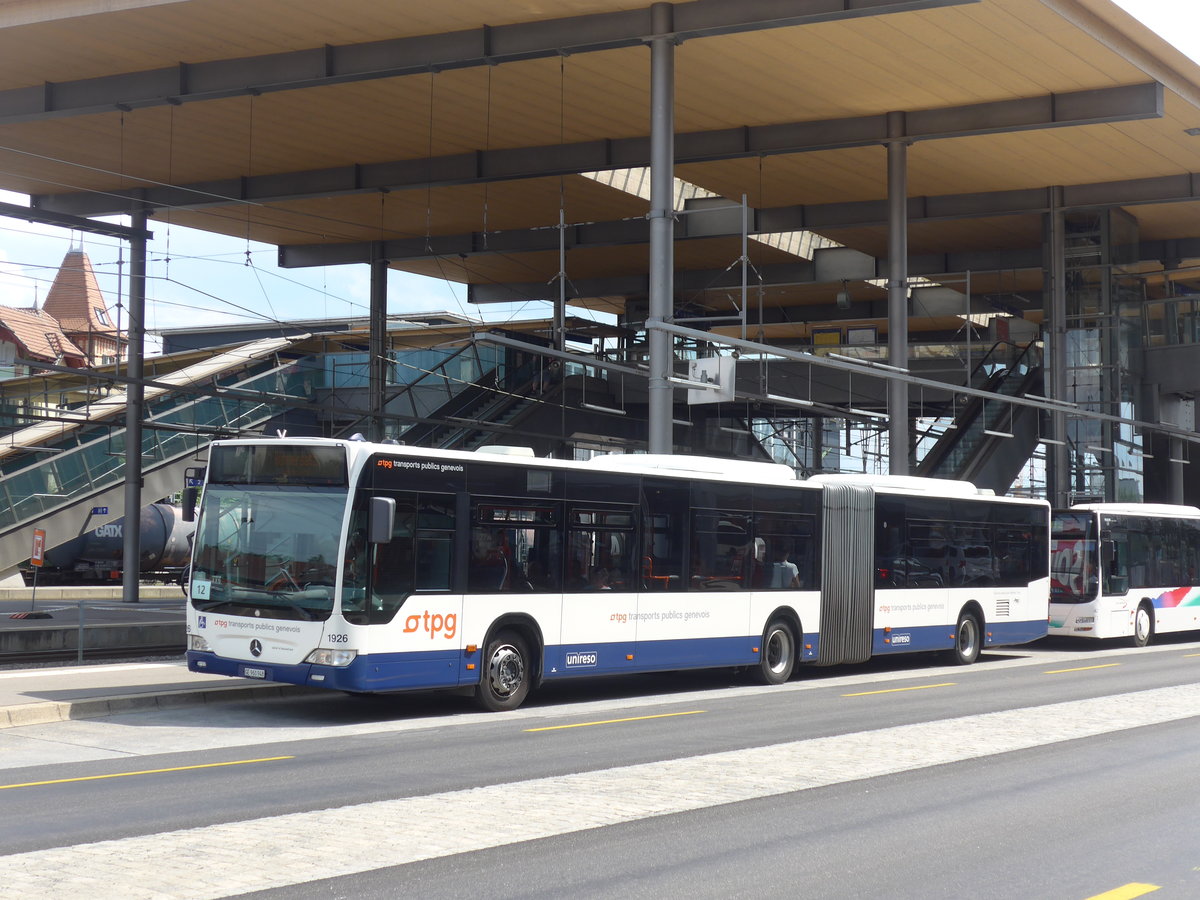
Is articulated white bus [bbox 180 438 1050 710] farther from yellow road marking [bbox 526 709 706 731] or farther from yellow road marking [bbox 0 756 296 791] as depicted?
yellow road marking [bbox 0 756 296 791]

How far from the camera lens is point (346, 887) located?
7.12 metres

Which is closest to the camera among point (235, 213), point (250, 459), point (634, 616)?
point (250, 459)

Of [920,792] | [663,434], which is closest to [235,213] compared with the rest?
[663,434]

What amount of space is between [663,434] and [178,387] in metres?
9.63

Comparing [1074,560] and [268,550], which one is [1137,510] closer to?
[1074,560]

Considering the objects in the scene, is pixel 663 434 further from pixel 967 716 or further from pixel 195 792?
pixel 195 792

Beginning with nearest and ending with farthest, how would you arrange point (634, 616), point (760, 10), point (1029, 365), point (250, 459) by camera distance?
point (250, 459), point (634, 616), point (760, 10), point (1029, 365)

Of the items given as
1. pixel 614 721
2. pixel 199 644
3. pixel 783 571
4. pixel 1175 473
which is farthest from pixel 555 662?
pixel 1175 473

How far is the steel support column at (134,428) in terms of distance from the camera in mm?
33219

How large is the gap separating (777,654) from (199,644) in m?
9.09

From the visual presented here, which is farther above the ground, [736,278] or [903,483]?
[736,278]

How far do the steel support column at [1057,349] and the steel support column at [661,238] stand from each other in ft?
52.0

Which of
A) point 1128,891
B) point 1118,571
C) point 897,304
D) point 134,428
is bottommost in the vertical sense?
point 1128,891

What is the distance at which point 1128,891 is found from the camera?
7348mm
